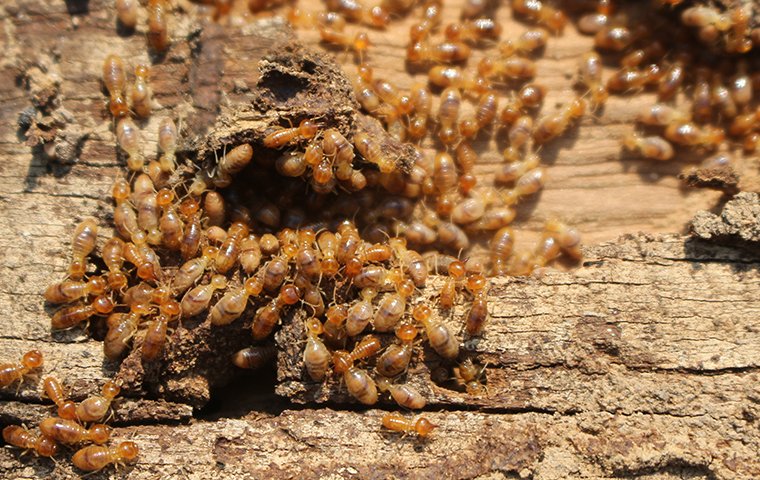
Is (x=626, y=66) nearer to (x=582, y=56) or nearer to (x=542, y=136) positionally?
(x=582, y=56)

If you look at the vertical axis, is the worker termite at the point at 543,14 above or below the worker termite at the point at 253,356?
above

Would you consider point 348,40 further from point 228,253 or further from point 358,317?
point 358,317

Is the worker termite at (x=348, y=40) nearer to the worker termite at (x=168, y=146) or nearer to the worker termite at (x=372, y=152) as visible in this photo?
the worker termite at (x=372, y=152)

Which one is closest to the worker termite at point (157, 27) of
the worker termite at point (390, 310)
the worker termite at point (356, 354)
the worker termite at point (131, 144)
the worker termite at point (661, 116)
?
the worker termite at point (131, 144)

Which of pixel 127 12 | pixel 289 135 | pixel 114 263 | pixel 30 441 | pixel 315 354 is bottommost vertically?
pixel 30 441

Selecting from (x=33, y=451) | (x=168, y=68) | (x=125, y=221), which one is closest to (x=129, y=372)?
(x=33, y=451)

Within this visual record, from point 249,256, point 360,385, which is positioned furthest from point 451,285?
point 249,256
